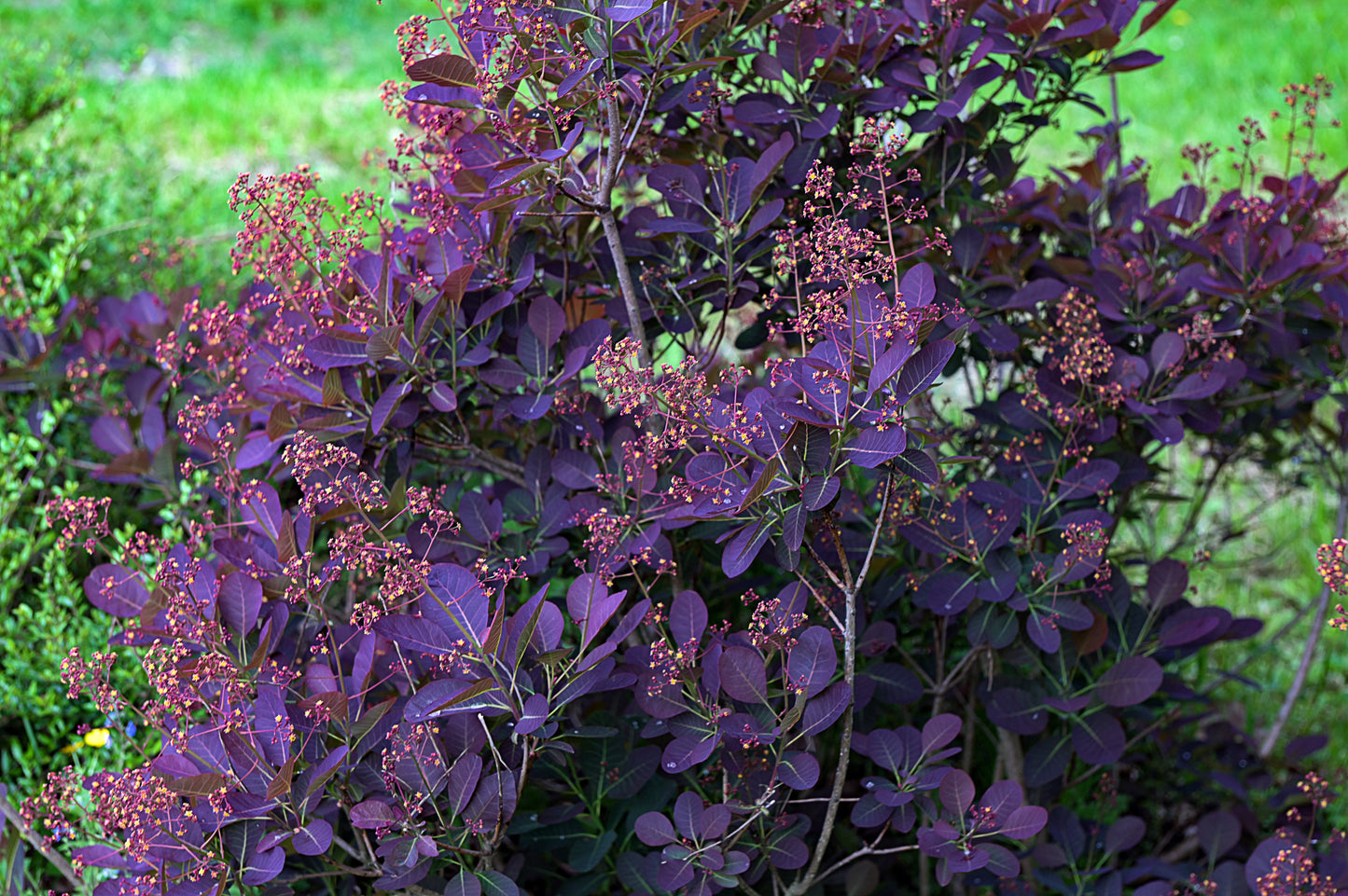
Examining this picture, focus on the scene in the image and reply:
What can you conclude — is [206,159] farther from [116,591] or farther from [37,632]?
[116,591]

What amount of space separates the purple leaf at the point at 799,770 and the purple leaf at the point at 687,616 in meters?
0.23

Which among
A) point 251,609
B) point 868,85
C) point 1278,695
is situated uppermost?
point 868,85

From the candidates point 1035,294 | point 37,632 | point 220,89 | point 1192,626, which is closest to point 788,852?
point 1192,626

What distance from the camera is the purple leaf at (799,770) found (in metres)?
1.61

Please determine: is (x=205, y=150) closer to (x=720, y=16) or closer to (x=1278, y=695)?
(x=720, y=16)

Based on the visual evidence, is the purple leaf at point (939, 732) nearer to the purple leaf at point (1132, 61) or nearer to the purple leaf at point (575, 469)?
the purple leaf at point (575, 469)

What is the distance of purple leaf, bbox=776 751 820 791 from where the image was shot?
1614 mm

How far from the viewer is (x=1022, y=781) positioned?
2.21 meters

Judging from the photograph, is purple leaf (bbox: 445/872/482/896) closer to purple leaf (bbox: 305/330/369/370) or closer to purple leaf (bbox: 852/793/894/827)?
purple leaf (bbox: 852/793/894/827)

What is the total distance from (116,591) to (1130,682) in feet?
5.83

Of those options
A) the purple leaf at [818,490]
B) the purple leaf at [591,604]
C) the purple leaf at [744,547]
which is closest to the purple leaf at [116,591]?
the purple leaf at [591,604]

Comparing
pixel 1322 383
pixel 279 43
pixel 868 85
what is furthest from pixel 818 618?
pixel 279 43

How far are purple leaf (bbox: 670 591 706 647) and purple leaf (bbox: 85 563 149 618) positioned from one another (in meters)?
0.94

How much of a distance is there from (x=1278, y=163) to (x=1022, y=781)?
4.43 m
